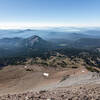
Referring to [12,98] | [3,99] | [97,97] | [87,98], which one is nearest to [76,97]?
[87,98]

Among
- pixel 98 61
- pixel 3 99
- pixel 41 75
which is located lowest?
pixel 98 61

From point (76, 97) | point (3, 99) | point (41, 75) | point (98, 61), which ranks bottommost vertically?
point (98, 61)

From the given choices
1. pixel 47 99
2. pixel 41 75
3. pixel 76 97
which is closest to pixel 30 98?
pixel 47 99

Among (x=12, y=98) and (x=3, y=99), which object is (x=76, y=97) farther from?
(x=3, y=99)

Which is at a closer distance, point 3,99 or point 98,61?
point 3,99

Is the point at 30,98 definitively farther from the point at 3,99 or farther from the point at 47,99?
the point at 3,99

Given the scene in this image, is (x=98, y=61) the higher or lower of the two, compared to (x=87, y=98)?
lower

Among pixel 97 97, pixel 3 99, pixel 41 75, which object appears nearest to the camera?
pixel 97 97

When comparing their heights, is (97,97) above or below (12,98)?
above

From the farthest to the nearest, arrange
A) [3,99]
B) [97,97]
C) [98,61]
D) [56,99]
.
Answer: [98,61] < [3,99] < [56,99] < [97,97]
